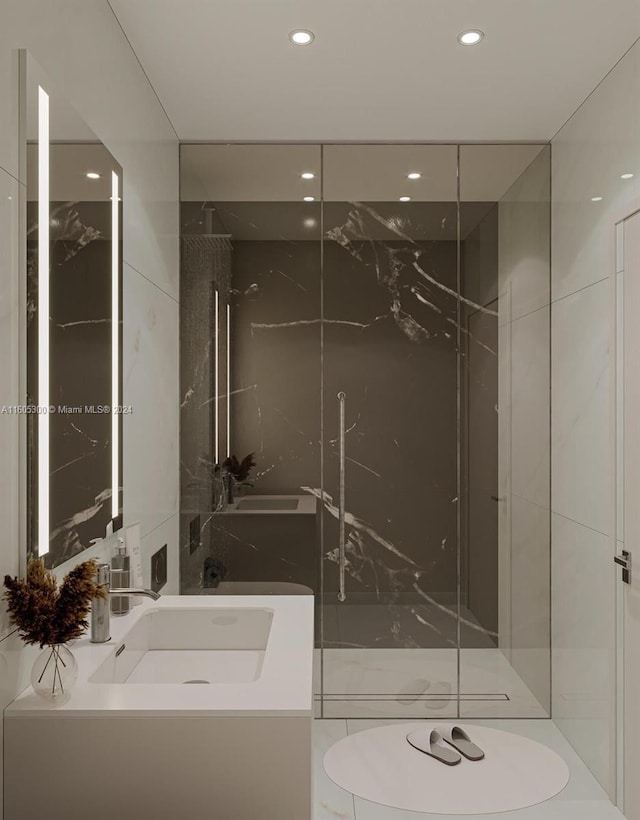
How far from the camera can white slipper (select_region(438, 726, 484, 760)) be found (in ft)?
9.27

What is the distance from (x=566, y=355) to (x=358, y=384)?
918 mm

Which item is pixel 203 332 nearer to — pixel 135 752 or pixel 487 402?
pixel 487 402

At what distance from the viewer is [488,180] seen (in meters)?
3.29

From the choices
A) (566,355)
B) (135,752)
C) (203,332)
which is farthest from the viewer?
(203,332)

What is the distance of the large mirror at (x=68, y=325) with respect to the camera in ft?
4.98

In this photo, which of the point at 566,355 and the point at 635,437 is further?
the point at 566,355

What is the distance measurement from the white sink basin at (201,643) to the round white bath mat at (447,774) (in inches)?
37.8

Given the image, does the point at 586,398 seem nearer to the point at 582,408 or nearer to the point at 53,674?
the point at 582,408

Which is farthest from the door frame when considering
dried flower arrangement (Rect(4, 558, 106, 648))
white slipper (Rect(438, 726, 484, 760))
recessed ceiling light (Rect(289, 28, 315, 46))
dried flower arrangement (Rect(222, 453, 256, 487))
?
dried flower arrangement (Rect(4, 558, 106, 648))

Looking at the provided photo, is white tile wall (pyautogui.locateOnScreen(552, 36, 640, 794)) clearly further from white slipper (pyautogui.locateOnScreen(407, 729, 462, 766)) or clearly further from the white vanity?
the white vanity

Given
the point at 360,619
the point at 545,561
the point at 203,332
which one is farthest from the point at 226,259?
the point at 545,561

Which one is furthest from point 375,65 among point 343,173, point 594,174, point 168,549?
point 168,549

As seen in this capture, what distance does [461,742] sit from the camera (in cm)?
292

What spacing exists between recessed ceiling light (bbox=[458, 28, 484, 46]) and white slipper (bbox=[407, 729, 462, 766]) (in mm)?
2622
